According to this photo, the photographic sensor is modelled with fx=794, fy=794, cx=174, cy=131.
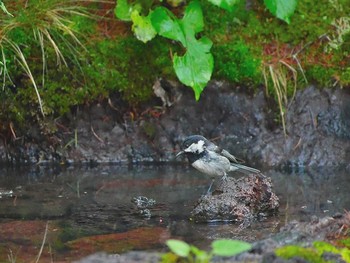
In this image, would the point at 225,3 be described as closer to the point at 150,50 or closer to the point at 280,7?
the point at 280,7

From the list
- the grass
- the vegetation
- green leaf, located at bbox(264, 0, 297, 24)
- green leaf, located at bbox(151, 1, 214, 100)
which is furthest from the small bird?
green leaf, located at bbox(264, 0, 297, 24)

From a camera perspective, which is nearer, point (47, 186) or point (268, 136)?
point (47, 186)

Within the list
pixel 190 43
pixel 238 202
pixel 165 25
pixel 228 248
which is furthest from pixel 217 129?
pixel 228 248

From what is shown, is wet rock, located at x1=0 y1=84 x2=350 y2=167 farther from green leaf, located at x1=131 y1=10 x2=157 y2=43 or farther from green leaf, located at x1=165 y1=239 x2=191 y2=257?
green leaf, located at x1=165 y1=239 x2=191 y2=257

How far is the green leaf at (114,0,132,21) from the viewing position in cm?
895

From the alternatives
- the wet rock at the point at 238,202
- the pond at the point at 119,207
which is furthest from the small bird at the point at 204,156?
the wet rock at the point at 238,202

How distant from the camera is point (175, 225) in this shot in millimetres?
6535

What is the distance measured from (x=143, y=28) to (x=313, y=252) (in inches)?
201

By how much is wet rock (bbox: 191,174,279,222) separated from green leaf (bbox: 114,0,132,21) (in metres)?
2.74

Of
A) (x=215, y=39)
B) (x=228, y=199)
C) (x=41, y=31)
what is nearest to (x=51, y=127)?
(x=41, y=31)

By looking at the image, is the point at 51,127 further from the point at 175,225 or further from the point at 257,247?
the point at 257,247

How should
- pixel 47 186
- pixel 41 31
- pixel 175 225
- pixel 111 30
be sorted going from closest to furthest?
1. pixel 175 225
2. pixel 47 186
3. pixel 41 31
4. pixel 111 30

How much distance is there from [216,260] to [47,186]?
4249 mm

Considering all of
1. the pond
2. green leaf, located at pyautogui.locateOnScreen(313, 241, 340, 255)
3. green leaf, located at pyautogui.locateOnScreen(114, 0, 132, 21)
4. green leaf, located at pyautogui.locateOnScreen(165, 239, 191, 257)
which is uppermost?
green leaf, located at pyautogui.locateOnScreen(114, 0, 132, 21)
